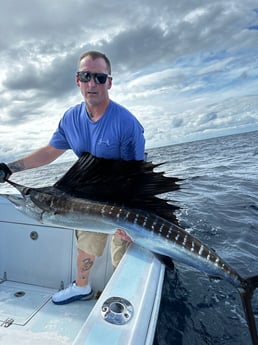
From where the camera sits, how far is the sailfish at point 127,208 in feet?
4.89

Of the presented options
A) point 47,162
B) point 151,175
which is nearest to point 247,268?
point 151,175

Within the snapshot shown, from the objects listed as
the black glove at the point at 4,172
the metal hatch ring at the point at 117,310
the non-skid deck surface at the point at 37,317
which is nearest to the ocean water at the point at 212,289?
the non-skid deck surface at the point at 37,317

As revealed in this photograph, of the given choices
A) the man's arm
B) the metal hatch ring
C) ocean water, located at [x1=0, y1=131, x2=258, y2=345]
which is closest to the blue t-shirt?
the man's arm

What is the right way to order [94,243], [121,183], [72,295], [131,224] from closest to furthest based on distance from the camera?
[131,224] < [121,183] < [94,243] < [72,295]

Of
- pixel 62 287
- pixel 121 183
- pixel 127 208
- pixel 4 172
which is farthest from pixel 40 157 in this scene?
pixel 62 287

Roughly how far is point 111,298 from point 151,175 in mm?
732

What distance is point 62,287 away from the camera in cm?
246

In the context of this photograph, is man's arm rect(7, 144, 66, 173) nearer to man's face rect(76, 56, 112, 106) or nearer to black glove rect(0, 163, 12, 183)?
black glove rect(0, 163, 12, 183)

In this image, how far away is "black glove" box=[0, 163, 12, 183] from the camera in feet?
6.18

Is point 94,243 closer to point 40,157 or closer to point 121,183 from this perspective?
point 121,183

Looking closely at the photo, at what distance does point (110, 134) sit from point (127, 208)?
1.66ft

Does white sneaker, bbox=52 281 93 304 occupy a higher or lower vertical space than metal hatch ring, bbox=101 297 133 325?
lower

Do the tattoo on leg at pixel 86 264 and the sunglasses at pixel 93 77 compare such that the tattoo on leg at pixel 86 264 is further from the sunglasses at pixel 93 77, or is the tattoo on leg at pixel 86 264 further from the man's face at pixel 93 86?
the sunglasses at pixel 93 77

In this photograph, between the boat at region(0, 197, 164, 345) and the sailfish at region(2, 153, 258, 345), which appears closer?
the boat at region(0, 197, 164, 345)
